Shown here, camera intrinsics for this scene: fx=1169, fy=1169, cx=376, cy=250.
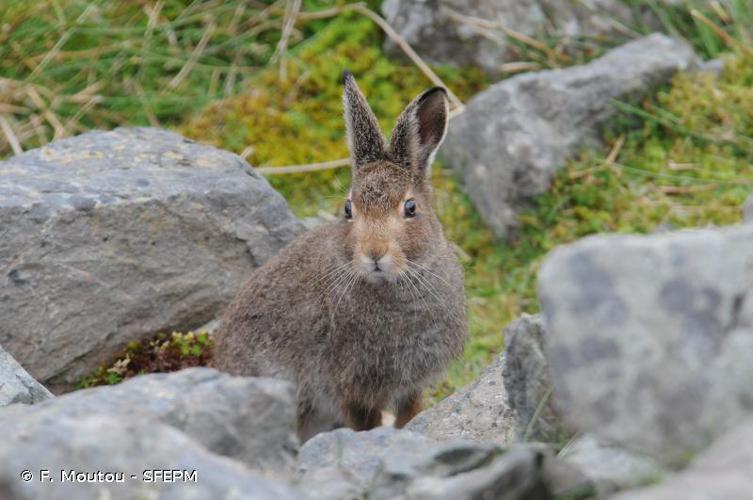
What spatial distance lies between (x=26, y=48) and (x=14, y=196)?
401 cm

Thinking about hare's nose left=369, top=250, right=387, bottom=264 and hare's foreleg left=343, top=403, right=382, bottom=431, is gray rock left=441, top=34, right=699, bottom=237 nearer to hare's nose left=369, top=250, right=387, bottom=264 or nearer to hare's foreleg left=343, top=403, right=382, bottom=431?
hare's foreleg left=343, top=403, right=382, bottom=431

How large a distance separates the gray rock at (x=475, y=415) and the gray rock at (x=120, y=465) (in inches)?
88.3

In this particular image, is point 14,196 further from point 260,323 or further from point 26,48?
point 26,48

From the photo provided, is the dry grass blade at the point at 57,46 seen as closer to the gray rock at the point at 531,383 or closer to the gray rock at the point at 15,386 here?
the gray rock at the point at 15,386

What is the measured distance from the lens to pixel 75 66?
34.0ft

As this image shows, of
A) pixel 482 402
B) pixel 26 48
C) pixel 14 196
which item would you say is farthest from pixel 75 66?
pixel 482 402

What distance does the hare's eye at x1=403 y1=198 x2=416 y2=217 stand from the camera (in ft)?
20.6

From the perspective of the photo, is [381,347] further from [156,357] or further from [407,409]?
[156,357]

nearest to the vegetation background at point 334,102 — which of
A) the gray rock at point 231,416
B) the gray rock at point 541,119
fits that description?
the gray rock at point 541,119

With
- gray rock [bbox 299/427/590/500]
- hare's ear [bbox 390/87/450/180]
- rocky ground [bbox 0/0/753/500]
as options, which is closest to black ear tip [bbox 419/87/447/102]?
hare's ear [bbox 390/87/450/180]

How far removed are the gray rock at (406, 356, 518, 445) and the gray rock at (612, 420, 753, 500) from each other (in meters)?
2.30

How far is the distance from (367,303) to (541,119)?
3.28 metres

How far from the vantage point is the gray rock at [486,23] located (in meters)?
10.1

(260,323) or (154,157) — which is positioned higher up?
(154,157)
